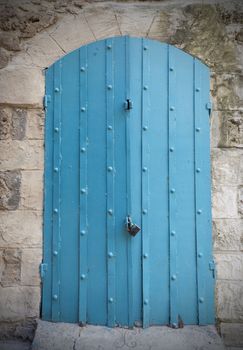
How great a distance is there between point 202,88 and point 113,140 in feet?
2.54

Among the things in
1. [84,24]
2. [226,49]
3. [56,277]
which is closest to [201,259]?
[56,277]

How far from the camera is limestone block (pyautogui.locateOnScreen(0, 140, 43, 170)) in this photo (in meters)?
2.28

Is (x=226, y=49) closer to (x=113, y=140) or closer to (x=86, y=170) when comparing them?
(x=113, y=140)

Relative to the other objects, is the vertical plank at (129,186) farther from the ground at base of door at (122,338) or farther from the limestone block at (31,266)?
the limestone block at (31,266)

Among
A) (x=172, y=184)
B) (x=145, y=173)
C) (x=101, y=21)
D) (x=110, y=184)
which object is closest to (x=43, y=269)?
(x=110, y=184)

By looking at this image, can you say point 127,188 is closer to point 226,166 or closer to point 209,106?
point 226,166

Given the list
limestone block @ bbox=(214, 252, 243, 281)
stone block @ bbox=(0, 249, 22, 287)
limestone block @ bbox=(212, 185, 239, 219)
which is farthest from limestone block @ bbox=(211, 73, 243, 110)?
stone block @ bbox=(0, 249, 22, 287)

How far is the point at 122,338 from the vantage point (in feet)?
6.84

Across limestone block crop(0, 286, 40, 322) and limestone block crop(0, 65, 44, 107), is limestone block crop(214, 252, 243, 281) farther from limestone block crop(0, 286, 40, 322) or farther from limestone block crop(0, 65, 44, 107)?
limestone block crop(0, 65, 44, 107)

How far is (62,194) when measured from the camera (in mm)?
2256

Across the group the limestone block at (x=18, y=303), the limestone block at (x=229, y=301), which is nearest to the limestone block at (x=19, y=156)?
the limestone block at (x=18, y=303)

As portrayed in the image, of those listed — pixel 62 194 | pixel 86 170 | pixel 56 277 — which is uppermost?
pixel 86 170

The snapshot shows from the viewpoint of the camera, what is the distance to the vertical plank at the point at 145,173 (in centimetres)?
220

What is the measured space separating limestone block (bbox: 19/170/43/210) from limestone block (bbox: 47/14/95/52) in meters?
0.96
